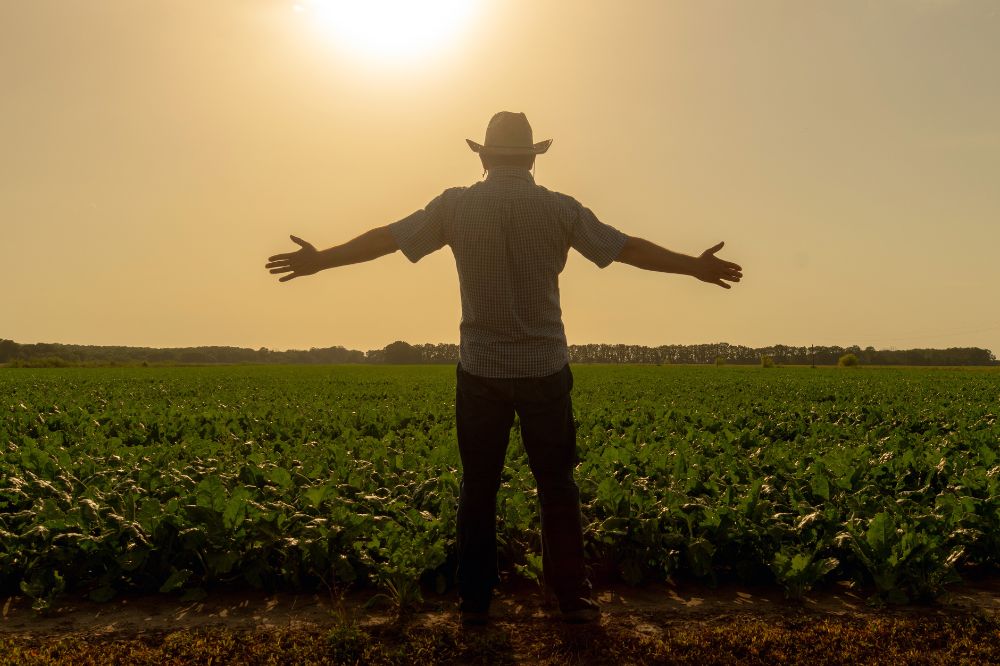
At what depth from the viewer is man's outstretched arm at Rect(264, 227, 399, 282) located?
418cm

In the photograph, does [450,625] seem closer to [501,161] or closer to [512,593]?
[512,593]

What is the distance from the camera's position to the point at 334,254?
4234 mm

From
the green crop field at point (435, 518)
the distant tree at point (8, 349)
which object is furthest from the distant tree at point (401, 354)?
the green crop field at point (435, 518)

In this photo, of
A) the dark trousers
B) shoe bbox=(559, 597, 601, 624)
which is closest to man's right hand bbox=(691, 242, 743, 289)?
the dark trousers

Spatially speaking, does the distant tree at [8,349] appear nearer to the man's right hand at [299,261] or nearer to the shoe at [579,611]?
the man's right hand at [299,261]

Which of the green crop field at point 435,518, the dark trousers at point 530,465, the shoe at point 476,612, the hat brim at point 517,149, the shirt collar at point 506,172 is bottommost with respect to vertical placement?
the shoe at point 476,612

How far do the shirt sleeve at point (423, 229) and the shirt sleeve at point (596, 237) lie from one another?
680 millimetres

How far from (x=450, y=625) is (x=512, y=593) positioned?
0.77 meters

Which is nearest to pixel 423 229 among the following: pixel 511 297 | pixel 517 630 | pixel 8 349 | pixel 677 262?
pixel 511 297

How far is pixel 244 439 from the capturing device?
1260 centimetres

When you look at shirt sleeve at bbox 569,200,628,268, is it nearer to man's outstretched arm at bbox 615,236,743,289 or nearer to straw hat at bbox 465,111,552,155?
man's outstretched arm at bbox 615,236,743,289

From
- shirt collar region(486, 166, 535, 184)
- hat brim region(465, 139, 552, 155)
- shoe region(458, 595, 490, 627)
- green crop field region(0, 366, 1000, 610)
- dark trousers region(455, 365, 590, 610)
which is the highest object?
hat brim region(465, 139, 552, 155)

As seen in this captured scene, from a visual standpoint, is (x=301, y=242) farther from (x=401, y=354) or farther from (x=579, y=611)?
(x=401, y=354)

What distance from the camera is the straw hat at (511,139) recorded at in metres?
4.10
